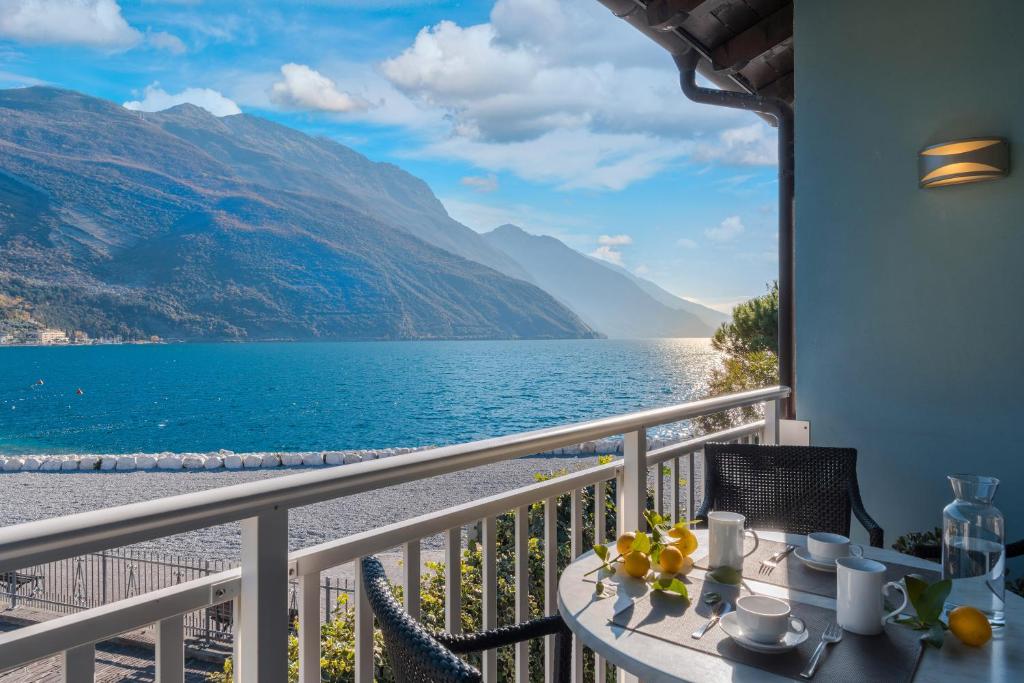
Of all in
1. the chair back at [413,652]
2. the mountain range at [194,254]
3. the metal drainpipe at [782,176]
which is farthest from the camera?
the mountain range at [194,254]

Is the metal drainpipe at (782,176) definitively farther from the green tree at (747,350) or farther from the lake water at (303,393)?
the lake water at (303,393)

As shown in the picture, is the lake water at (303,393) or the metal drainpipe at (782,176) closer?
the metal drainpipe at (782,176)

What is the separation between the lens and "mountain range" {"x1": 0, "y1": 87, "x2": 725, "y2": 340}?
2207 inches

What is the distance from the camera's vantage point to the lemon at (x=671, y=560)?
1396 mm

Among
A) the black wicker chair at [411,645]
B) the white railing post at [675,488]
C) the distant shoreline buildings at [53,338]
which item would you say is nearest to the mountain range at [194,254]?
the distant shoreline buildings at [53,338]

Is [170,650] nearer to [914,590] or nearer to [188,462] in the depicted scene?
[914,590]

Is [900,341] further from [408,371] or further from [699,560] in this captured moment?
[408,371]

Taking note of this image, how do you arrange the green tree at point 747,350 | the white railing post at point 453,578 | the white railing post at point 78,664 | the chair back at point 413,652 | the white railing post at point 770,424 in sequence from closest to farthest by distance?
the chair back at point 413,652 < the white railing post at point 78,664 < the white railing post at point 453,578 < the white railing post at point 770,424 < the green tree at point 747,350

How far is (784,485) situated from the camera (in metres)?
2.18

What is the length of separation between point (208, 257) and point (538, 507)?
62.8 metres

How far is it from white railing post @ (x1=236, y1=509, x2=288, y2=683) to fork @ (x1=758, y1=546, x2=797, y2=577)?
37.8 inches

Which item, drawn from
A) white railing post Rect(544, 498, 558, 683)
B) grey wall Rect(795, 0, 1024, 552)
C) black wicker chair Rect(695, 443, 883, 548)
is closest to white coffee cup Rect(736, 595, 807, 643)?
white railing post Rect(544, 498, 558, 683)

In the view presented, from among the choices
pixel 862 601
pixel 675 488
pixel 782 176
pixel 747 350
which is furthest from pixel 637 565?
pixel 747 350

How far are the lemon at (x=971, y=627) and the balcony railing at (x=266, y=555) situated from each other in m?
0.83
